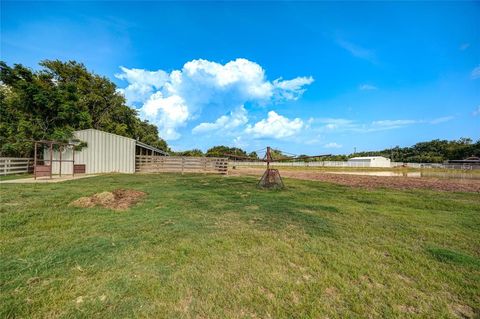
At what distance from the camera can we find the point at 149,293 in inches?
93.9

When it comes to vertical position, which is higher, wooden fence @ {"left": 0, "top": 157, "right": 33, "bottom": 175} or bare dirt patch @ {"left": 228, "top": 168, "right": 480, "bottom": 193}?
wooden fence @ {"left": 0, "top": 157, "right": 33, "bottom": 175}

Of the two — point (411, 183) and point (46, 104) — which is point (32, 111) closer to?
point (46, 104)

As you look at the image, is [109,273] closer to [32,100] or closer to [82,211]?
[82,211]

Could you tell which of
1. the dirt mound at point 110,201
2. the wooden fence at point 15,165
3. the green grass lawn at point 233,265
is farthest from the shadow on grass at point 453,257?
the wooden fence at point 15,165

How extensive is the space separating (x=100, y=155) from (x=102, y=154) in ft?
0.51

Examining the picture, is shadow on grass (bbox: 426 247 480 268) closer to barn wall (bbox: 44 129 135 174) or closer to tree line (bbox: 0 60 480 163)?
tree line (bbox: 0 60 480 163)

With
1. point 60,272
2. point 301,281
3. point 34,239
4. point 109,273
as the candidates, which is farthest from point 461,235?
point 34,239

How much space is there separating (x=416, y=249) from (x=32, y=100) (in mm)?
23157

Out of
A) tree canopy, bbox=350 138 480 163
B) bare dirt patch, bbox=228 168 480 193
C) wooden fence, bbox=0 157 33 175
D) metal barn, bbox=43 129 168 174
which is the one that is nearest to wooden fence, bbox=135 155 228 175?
metal barn, bbox=43 129 168 174

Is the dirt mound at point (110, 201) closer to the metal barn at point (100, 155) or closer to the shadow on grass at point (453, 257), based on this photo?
the shadow on grass at point (453, 257)

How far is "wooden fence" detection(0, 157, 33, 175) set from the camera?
1483 cm

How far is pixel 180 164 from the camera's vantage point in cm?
2052

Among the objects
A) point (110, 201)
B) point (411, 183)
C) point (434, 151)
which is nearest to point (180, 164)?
point (110, 201)

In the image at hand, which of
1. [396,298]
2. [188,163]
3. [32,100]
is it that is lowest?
[396,298]
